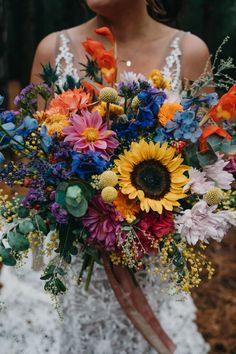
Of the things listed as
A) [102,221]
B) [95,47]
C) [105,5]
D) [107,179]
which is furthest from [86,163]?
[105,5]

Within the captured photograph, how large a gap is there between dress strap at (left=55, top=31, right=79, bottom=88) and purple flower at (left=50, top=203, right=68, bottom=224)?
893 millimetres

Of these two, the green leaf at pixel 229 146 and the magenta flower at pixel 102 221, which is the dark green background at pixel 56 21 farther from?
Result: the magenta flower at pixel 102 221

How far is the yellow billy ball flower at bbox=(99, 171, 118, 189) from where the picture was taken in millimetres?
1451

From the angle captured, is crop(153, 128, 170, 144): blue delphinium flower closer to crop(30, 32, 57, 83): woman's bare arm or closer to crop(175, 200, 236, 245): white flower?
crop(175, 200, 236, 245): white flower

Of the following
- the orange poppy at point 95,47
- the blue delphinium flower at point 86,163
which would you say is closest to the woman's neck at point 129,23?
the orange poppy at point 95,47

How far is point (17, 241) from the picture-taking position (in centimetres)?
150

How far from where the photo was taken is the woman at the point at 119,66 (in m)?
2.29

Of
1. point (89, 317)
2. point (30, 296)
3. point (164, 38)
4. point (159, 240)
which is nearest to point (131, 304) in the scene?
point (89, 317)

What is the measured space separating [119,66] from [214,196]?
97cm

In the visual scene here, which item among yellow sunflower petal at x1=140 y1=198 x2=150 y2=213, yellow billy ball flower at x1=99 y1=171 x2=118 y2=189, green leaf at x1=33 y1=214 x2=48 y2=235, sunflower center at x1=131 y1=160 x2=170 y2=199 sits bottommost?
green leaf at x1=33 y1=214 x2=48 y2=235

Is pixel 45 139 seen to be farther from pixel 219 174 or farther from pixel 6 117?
pixel 219 174

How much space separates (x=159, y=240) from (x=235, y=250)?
4531mm

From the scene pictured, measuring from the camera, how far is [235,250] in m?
5.98

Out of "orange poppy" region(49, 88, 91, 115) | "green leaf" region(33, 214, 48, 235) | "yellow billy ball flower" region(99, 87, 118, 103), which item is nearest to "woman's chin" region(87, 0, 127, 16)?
"orange poppy" region(49, 88, 91, 115)
